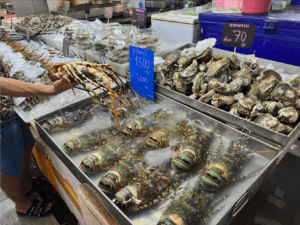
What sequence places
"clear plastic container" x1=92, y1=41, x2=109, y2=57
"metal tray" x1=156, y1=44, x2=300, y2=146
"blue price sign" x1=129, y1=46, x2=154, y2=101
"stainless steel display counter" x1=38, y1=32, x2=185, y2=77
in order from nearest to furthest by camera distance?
"metal tray" x1=156, y1=44, x2=300, y2=146 < "blue price sign" x1=129, y1=46, x2=154, y2=101 < "stainless steel display counter" x1=38, y1=32, x2=185, y2=77 < "clear plastic container" x1=92, y1=41, x2=109, y2=57

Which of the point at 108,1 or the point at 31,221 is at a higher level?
the point at 108,1

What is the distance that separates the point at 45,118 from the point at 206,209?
1242 millimetres

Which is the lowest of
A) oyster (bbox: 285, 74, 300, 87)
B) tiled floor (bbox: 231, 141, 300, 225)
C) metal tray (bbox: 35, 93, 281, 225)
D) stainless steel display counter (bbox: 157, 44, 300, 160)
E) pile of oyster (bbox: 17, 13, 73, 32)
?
Answer: tiled floor (bbox: 231, 141, 300, 225)

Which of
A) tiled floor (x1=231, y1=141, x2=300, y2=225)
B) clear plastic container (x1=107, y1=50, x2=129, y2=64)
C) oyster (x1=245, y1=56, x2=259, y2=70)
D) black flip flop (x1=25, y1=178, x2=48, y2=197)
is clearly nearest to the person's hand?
clear plastic container (x1=107, y1=50, x2=129, y2=64)

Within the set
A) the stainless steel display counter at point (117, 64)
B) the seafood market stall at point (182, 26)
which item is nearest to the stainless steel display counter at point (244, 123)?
the stainless steel display counter at point (117, 64)

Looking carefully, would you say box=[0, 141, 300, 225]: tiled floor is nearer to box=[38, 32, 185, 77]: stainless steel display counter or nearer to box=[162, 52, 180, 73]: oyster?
box=[162, 52, 180, 73]: oyster

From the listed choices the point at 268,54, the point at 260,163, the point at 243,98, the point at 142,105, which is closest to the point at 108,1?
the point at 268,54

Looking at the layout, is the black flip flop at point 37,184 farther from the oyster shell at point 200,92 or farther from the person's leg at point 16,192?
the oyster shell at point 200,92

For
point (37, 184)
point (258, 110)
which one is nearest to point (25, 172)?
point (37, 184)

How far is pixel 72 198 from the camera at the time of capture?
1.54m

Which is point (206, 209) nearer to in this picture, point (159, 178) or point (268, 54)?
point (159, 178)

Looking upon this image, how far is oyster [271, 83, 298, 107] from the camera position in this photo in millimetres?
1150

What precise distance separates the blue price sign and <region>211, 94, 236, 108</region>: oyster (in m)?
0.50

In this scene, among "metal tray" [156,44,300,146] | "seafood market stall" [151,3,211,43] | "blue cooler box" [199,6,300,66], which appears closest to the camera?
"metal tray" [156,44,300,146]
